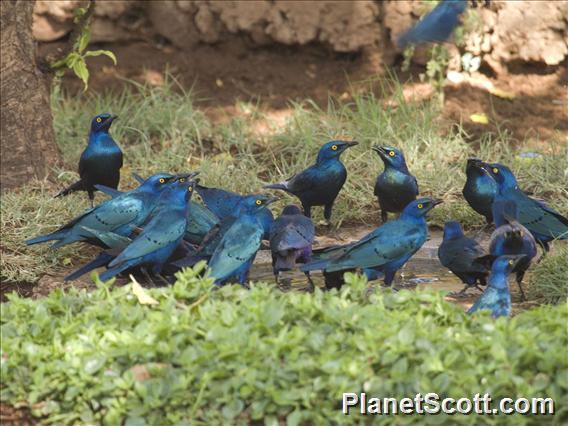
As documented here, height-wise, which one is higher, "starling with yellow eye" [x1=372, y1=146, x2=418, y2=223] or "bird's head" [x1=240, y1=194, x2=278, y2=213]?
"bird's head" [x1=240, y1=194, x2=278, y2=213]

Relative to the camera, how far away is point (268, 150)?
9.28 metres

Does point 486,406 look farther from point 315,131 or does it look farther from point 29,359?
point 315,131

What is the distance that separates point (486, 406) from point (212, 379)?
1065mm

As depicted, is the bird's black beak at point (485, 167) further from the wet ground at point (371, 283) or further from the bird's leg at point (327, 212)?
the bird's leg at point (327, 212)

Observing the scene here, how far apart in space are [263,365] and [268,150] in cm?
503

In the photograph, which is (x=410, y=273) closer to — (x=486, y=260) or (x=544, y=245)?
(x=544, y=245)

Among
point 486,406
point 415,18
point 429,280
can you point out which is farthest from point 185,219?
point 415,18

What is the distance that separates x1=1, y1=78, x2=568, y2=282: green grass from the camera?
798cm

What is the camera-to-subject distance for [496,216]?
6418 mm

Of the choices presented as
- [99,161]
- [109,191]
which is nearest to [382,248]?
[109,191]

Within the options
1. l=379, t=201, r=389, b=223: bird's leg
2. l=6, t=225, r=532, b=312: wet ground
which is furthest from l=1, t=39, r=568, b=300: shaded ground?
l=6, t=225, r=532, b=312: wet ground

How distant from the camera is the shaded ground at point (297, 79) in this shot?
1004 centimetres

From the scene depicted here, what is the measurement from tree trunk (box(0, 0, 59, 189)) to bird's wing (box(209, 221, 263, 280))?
2.65 meters

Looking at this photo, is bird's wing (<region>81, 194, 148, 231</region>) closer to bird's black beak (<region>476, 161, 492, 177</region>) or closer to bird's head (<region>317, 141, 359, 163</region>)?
bird's head (<region>317, 141, 359, 163</region>)
